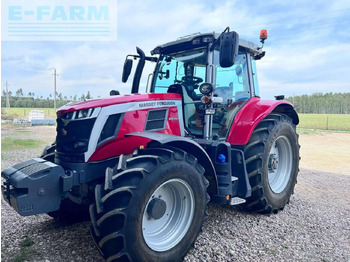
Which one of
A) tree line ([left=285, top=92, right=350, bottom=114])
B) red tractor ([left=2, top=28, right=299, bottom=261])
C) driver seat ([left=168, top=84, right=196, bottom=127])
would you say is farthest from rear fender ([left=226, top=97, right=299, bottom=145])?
tree line ([left=285, top=92, right=350, bottom=114])

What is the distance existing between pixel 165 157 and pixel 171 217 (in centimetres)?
75

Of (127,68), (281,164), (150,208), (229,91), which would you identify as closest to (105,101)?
(150,208)

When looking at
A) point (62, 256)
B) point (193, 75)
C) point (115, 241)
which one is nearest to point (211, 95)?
A: point (193, 75)

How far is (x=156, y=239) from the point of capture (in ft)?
9.20

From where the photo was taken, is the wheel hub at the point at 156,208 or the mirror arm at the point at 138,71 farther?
the mirror arm at the point at 138,71

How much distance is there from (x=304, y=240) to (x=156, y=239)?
1932mm

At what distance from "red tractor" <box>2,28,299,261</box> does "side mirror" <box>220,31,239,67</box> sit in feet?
0.04

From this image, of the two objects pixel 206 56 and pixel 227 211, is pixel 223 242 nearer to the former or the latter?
pixel 227 211

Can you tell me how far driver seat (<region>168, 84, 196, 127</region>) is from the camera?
3762mm

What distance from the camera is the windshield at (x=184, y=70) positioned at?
3.85 m

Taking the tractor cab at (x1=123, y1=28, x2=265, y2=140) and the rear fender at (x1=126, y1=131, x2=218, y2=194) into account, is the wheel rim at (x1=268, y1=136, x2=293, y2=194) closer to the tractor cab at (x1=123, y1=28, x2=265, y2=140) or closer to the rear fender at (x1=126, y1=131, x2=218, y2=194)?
the tractor cab at (x1=123, y1=28, x2=265, y2=140)

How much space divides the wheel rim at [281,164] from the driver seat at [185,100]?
1.61 m

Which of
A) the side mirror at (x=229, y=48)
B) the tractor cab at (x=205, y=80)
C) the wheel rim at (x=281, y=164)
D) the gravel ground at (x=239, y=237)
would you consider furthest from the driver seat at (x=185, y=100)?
the wheel rim at (x=281, y=164)

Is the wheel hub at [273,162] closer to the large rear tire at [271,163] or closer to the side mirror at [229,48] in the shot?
the large rear tire at [271,163]
